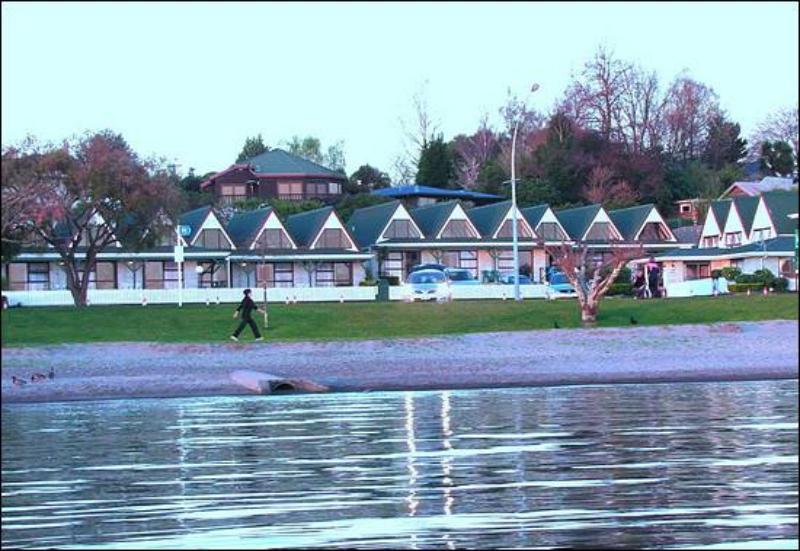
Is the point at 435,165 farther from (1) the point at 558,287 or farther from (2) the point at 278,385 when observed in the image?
(2) the point at 278,385

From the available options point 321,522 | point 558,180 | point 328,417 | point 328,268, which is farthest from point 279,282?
point 321,522

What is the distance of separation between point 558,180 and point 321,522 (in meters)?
76.3

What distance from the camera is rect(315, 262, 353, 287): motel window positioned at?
75.1 metres

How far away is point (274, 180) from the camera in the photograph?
9438 cm

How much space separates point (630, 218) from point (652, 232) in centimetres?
571

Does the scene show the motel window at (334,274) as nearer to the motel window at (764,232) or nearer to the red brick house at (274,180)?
the red brick house at (274,180)

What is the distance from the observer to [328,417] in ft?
71.5

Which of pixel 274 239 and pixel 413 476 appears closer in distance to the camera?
pixel 413 476

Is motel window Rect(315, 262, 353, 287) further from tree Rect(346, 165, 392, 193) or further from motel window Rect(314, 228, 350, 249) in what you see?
tree Rect(346, 165, 392, 193)

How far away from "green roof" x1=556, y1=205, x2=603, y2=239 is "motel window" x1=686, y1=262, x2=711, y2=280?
33.2 m

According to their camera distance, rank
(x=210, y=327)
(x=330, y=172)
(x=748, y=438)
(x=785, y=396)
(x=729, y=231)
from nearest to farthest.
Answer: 1. (x=748, y=438)
2. (x=785, y=396)
3. (x=729, y=231)
4. (x=210, y=327)
5. (x=330, y=172)

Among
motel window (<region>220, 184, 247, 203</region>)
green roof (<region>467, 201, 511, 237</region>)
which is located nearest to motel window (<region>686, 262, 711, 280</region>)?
green roof (<region>467, 201, 511, 237</region>)

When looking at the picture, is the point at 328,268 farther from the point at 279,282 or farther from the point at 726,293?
the point at 726,293

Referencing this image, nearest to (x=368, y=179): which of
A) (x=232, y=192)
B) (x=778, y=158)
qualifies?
(x=232, y=192)
